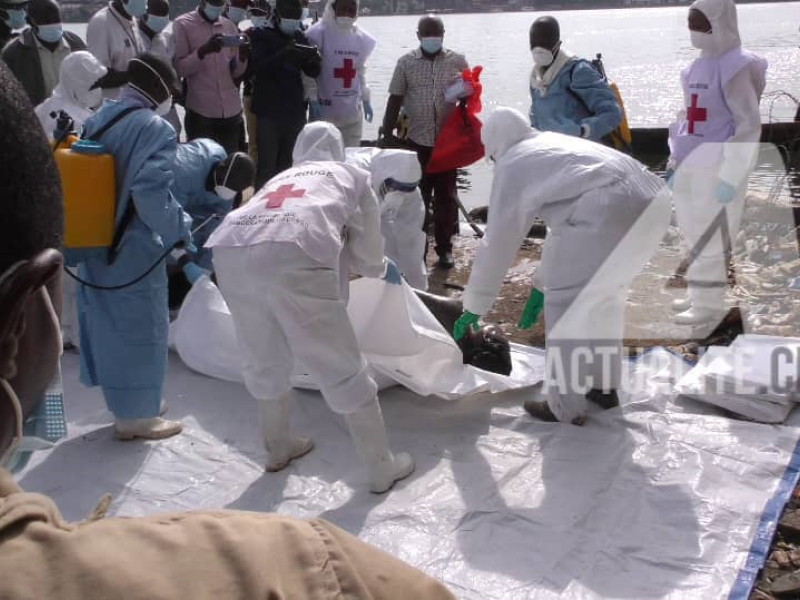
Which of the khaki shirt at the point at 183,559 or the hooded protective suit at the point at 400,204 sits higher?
the khaki shirt at the point at 183,559

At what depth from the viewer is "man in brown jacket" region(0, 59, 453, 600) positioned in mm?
548

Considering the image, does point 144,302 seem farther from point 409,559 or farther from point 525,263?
point 525,263

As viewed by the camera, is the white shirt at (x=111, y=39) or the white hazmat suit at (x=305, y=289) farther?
the white shirt at (x=111, y=39)

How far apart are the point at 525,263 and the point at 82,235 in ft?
10.7

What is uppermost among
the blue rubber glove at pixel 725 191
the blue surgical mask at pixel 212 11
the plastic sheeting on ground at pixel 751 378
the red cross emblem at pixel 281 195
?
the blue surgical mask at pixel 212 11

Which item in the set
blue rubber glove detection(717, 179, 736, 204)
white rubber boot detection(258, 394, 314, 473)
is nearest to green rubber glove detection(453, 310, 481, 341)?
white rubber boot detection(258, 394, 314, 473)

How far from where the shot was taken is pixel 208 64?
16.5 ft

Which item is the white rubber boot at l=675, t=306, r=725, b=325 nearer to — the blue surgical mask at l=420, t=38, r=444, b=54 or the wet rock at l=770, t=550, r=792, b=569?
the wet rock at l=770, t=550, r=792, b=569

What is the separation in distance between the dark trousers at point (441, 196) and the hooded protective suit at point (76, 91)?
83.4 inches

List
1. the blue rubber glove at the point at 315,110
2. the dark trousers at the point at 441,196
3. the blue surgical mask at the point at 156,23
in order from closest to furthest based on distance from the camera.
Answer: the blue surgical mask at the point at 156,23, the dark trousers at the point at 441,196, the blue rubber glove at the point at 315,110

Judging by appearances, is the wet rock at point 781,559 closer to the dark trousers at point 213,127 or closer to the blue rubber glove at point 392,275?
the blue rubber glove at point 392,275

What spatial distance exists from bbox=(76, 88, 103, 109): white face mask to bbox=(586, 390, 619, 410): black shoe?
8.29 ft

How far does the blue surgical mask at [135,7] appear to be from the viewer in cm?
470

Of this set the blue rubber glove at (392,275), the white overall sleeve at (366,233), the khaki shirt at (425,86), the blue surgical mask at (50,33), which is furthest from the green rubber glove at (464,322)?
the blue surgical mask at (50,33)
